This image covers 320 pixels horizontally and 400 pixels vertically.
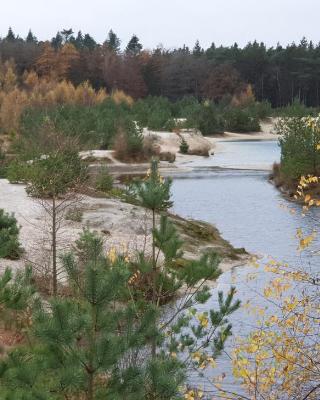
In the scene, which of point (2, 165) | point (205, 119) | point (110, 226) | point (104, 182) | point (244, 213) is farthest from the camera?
point (205, 119)

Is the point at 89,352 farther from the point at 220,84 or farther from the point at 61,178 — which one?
the point at 220,84

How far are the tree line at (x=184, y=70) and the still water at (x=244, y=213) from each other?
43.0 meters

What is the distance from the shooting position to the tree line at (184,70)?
91812 mm

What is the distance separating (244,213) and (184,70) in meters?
72.9

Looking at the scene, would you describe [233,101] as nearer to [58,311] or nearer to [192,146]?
[192,146]

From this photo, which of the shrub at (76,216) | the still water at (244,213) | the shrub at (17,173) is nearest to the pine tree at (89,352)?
the still water at (244,213)

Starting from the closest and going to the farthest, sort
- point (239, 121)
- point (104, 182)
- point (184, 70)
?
point (104, 182) → point (239, 121) → point (184, 70)

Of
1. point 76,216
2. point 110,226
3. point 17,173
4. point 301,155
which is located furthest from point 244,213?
point 76,216

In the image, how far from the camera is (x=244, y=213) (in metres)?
29.2

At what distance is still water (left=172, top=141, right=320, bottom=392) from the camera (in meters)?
16.7

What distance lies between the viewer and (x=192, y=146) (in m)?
56.5

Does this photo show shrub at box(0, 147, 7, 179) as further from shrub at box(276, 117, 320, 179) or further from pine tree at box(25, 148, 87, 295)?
shrub at box(276, 117, 320, 179)

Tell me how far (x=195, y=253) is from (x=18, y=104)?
4406cm

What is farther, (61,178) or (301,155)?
(301,155)
